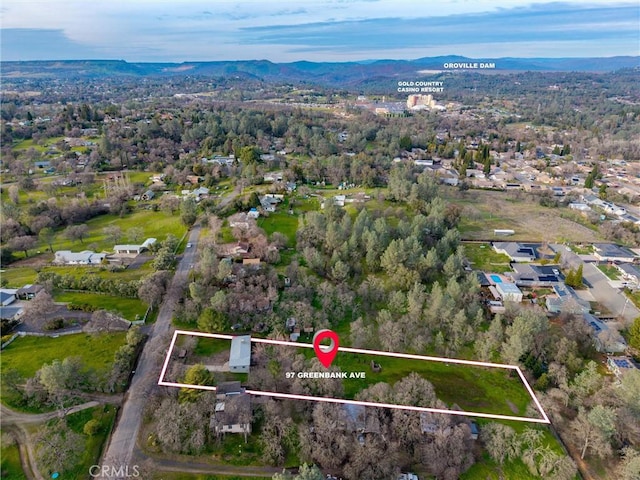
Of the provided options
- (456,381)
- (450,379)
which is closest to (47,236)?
(450,379)

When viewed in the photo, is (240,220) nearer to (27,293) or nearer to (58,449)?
(27,293)

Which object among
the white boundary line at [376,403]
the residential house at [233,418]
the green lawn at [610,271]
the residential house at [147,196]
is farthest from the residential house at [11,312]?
the green lawn at [610,271]

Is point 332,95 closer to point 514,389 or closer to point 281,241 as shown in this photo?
point 281,241

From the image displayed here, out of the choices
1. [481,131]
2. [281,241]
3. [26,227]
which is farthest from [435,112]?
[26,227]

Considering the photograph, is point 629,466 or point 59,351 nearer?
point 629,466

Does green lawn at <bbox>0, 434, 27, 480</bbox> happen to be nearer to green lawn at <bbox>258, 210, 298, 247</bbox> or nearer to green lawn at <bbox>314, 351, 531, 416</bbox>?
green lawn at <bbox>314, 351, 531, 416</bbox>
